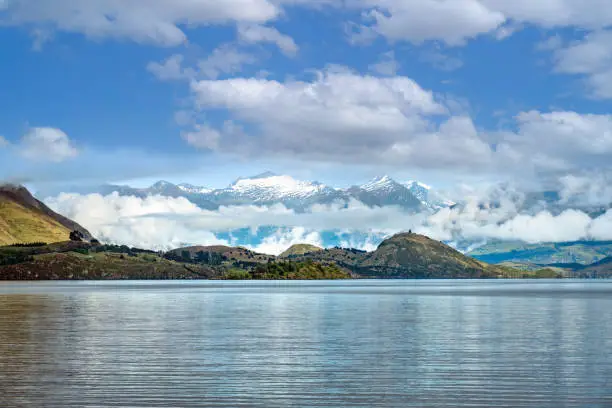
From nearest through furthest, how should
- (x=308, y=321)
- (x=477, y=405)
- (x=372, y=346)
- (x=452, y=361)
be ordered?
(x=477, y=405)
(x=452, y=361)
(x=372, y=346)
(x=308, y=321)

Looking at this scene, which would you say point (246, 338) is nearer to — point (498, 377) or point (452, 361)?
point (452, 361)

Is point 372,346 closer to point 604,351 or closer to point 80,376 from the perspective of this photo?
point 604,351

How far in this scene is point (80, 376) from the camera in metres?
65.3

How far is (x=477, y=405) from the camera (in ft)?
171

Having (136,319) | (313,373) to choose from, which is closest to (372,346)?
(313,373)

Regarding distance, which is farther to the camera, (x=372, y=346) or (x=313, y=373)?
(x=372, y=346)

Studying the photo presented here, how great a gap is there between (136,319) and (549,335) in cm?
7664

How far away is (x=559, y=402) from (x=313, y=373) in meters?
22.2

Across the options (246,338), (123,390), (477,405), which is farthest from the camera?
(246,338)

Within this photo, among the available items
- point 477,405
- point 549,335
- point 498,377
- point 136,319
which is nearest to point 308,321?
point 136,319

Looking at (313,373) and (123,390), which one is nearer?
(123,390)

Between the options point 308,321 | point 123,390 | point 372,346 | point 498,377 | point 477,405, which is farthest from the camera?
point 308,321

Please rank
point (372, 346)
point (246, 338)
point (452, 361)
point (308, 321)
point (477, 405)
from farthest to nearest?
point (308, 321)
point (246, 338)
point (372, 346)
point (452, 361)
point (477, 405)

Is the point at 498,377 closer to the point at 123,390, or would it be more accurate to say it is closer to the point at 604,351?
the point at 604,351
